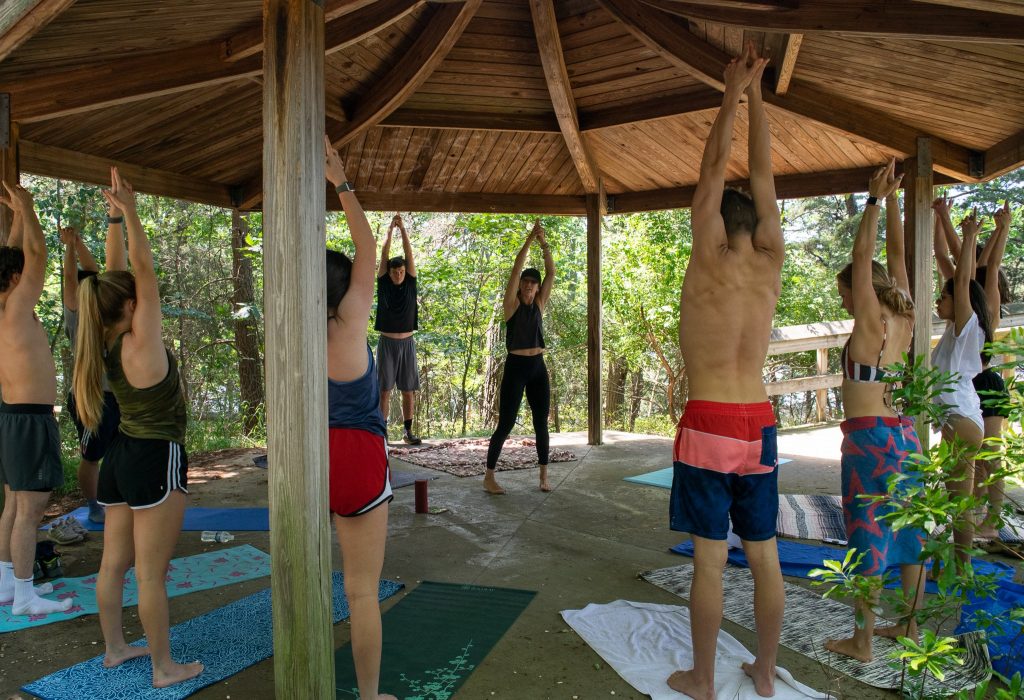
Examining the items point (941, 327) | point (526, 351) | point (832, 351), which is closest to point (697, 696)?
point (526, 351)

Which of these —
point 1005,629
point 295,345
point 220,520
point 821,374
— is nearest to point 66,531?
point 220,520

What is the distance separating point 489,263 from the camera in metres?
12.9

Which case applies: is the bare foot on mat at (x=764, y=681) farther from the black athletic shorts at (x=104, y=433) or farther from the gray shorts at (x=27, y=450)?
the black athletic shorts at (x=104, y=433)

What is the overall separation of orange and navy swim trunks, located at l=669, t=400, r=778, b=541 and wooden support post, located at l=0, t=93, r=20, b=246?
13.6 feet

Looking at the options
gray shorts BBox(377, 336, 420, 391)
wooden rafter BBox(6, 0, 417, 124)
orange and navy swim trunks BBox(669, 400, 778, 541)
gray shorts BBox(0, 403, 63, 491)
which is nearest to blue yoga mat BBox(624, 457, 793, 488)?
gray shorts BBox(377, 336, 420, 391)

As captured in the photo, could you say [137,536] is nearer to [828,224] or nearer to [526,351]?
[526,351]

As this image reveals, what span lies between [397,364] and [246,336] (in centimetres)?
382

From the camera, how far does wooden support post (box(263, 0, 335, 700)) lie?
7.69 ft

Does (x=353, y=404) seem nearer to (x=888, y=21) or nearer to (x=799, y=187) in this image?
(x=888, y=21)

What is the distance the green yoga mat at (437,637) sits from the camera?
2.92m

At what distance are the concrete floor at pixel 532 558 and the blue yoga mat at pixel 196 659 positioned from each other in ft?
0.29

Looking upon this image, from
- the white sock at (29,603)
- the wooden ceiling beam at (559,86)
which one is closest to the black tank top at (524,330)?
the wooden ceiling beam at (559,86)

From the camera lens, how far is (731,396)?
9.02 ft

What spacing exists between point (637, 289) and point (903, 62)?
8718 millimetres
